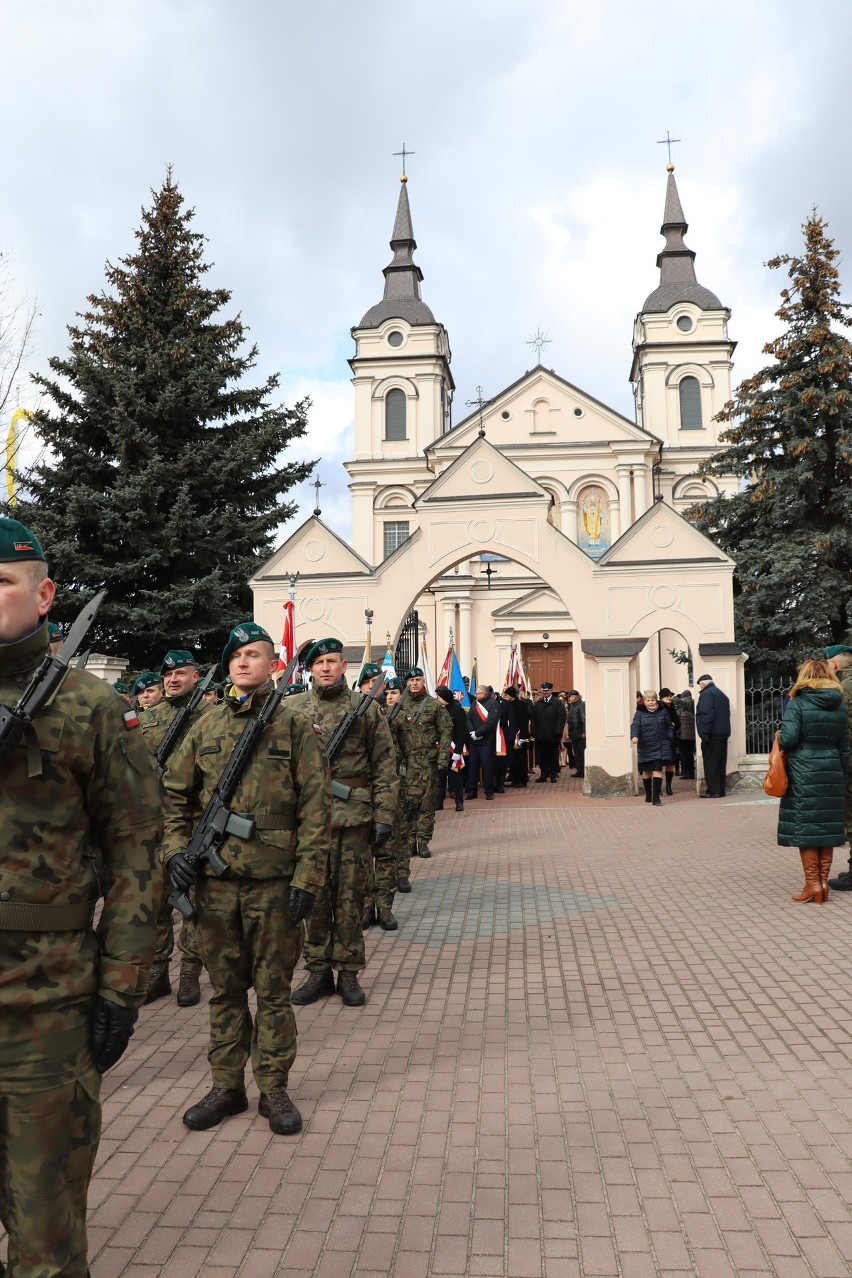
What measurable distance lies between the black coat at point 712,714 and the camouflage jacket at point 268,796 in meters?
12.9

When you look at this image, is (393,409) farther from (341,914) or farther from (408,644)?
(341,914)

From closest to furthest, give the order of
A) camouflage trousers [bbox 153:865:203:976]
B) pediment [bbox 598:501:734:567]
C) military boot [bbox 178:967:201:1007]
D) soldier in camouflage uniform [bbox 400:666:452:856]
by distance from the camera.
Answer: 1. camouflage trousers [bbox 153:865:203:976]
2. military boot [bbox 178:967:201:1007]
3. soldier in camouflage uniform [bbox 400:666:452:856]
4. pediment [bbox 598:501:734:567]

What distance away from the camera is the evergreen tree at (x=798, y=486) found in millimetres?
20656

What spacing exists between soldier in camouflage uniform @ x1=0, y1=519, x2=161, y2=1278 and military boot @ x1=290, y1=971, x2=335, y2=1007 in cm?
355

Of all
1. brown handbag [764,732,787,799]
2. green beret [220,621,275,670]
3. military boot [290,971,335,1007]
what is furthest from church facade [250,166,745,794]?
green beret [220,621,275,670]

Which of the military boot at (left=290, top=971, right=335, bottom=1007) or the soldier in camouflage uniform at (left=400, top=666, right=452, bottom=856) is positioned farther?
the soldier in camouflage uniform at (left=400, top=666, right=452, bottom=856)

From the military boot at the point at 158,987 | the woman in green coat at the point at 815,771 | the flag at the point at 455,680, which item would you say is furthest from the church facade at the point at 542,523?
the military boot at the point at 158,987

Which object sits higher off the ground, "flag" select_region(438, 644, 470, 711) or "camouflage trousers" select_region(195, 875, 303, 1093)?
"flag" select_region(438, 644, 470, 711)

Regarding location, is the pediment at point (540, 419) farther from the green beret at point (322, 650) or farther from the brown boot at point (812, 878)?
the green beret at point (322, 650)

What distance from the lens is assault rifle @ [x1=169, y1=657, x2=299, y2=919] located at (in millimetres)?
4117

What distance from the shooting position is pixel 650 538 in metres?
18.0

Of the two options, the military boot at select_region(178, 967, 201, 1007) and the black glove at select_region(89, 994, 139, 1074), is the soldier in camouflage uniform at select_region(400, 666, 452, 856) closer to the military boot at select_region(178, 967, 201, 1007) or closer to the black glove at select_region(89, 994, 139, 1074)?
the military boot at select_region(178, 967, 201, 1007)

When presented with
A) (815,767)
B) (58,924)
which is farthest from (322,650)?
(815,767)

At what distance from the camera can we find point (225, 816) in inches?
164
